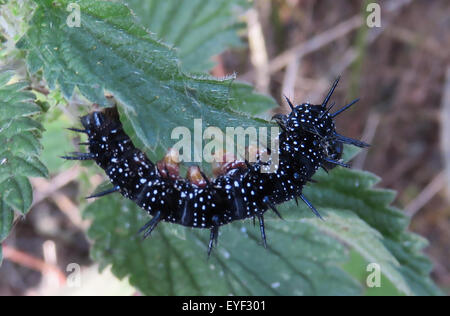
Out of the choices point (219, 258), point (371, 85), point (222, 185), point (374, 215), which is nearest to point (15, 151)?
point (222, 185)

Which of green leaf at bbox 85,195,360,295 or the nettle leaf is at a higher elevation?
the nettle leaf

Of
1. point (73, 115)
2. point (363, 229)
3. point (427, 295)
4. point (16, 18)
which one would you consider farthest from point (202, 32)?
point (427, 295)

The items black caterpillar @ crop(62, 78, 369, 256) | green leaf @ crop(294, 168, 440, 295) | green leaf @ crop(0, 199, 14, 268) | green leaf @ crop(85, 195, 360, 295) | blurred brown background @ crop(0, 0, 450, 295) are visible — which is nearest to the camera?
green leaf @ crop(0, 199, 14, 268)

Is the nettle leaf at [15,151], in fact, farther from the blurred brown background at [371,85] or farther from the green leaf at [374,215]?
the blurred brown background at [371,85]

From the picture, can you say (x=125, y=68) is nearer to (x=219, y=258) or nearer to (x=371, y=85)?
(x=219, y=258)

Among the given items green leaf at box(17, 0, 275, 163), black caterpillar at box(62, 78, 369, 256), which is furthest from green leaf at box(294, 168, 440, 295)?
green leaf at box(17, 0, 275, 163)

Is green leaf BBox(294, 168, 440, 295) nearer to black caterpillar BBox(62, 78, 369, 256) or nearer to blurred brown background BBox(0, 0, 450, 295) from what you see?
black caterpillar BBox(62, 78, 369, 256)

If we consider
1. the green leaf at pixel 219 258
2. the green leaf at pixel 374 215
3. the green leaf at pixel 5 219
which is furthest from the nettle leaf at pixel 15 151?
the green leaf at pixel 374 215
